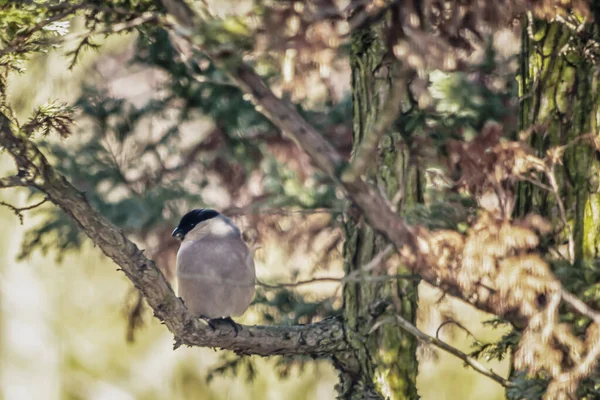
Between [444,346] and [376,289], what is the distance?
541 millimetres

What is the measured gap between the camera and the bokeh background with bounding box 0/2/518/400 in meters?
6.55

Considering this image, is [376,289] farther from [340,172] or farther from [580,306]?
[340,172]

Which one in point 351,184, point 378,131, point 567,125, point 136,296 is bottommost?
point 136,296

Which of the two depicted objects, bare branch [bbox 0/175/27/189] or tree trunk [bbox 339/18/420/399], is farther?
tree trunk [bbox 339/18/420/399]

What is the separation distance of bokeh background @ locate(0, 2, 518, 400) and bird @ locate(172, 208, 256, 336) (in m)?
0.58

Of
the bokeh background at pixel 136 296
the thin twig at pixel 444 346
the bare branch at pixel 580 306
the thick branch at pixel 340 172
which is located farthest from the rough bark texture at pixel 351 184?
the bokeh background at pixel 136 296

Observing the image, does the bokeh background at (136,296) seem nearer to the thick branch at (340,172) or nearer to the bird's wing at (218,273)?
the bird's wing at (218,273)

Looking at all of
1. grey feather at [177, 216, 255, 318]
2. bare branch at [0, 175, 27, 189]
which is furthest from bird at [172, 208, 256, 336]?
bare branch at [0, 175, 27, 189]

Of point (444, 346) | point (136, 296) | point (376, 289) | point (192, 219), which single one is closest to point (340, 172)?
point (444, 346)

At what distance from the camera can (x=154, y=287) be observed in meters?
3.75

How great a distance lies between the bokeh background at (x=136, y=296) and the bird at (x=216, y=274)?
1.91 feet

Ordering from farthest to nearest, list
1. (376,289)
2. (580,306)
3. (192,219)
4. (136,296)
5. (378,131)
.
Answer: (136,296) < (192,219) < (376,289) < (580,306) < (378,131)

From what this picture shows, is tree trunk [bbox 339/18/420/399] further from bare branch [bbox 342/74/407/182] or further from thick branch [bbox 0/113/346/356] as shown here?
bare branch [bbox 342/74/407/182]

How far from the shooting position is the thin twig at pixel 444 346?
14.0 feet
